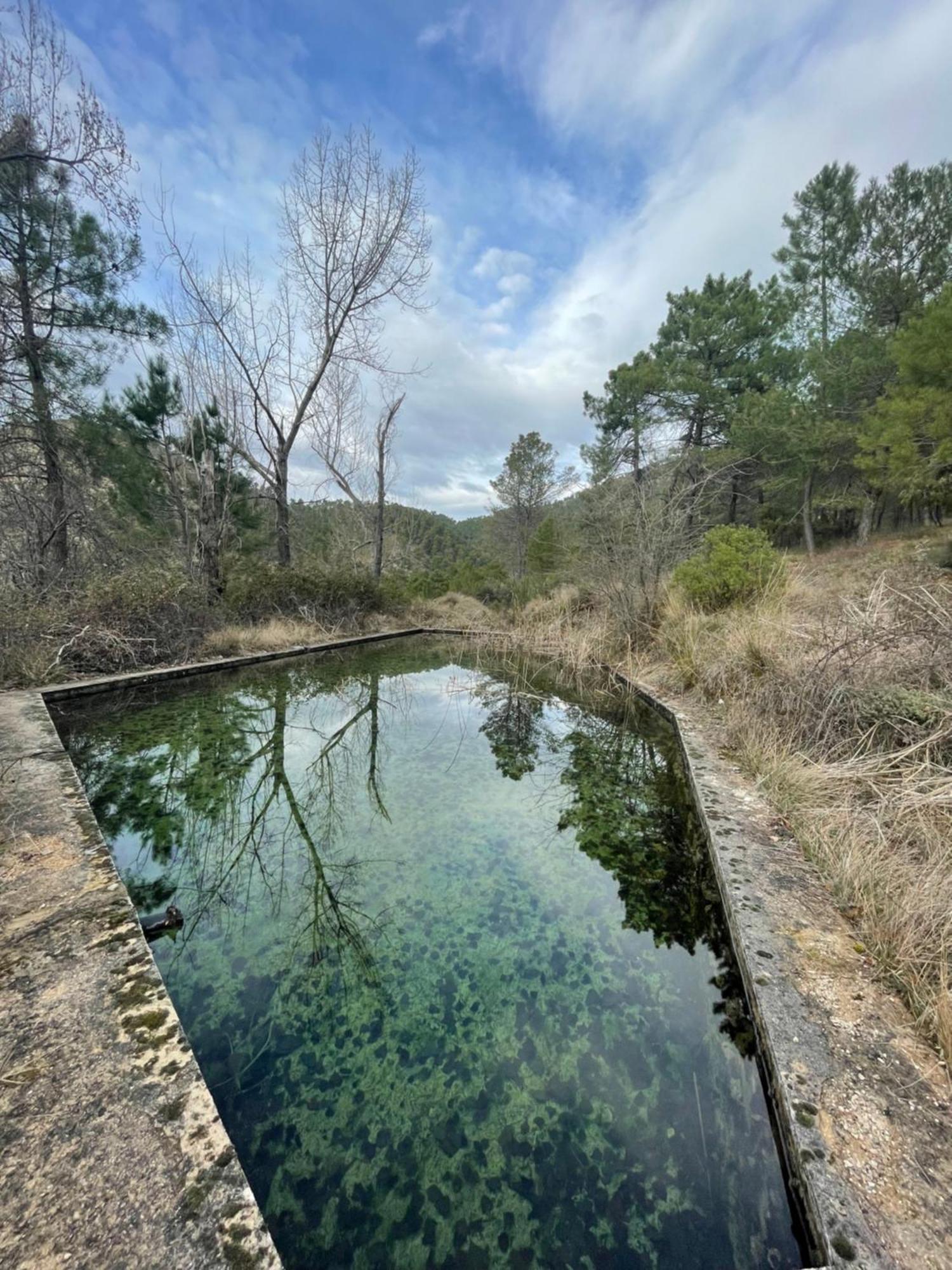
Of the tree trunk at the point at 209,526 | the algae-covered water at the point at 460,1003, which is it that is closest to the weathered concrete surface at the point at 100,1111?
the algae-covered water at the point at 460,1003

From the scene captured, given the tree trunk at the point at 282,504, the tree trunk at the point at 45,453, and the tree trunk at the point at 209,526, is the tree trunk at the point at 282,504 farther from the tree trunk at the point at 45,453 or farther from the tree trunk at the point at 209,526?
the tree trunk at the point at 45,453

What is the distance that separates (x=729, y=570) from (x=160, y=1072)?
6287 mm

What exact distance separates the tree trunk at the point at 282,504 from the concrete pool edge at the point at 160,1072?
778cm

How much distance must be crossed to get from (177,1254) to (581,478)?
57.3 feet

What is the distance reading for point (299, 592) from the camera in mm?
8945

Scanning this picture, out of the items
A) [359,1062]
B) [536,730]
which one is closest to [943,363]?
[536,730]

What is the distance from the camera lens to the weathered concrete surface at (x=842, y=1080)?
899mm

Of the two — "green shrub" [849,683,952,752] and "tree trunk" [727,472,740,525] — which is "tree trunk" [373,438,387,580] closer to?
"green shrub" [849,683,952,752]

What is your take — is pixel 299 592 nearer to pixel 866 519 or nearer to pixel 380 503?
pixel 380 503

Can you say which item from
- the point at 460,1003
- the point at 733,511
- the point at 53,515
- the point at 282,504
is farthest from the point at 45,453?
the point at 733,511

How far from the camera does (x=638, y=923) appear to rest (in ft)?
6.89

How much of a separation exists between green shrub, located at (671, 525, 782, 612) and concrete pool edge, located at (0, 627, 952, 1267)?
4.21 m

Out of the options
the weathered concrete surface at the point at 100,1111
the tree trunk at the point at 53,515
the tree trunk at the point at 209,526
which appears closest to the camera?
the weathered concrete surface at the point at 100,1111

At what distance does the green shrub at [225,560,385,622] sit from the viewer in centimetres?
848
